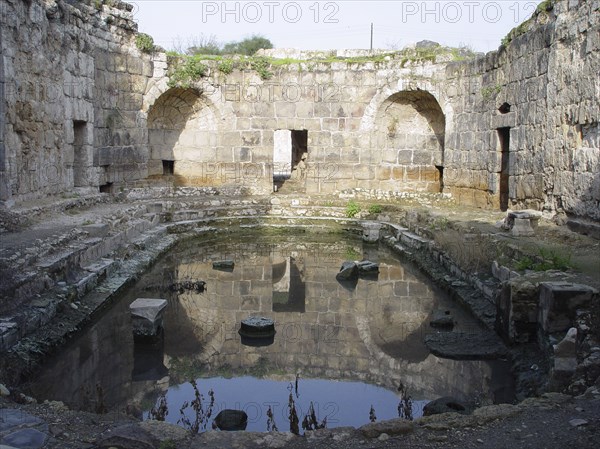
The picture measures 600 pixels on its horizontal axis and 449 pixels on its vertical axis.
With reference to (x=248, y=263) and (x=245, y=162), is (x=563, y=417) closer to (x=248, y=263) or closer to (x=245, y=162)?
(x=248, y=263)

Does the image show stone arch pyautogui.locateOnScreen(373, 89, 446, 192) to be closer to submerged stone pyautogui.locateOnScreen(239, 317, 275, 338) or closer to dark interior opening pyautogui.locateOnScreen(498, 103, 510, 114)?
dark interior opening pyautogui.locateOnScreen(498, 103, 510, 114)

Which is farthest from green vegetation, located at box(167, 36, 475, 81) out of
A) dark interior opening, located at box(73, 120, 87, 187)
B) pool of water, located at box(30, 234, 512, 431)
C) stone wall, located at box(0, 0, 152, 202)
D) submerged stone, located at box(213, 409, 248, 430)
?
submerged stone, located at box(213, 409, 248, 430)

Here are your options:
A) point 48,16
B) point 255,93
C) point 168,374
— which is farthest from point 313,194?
point 168,374

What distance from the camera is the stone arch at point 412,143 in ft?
56.8

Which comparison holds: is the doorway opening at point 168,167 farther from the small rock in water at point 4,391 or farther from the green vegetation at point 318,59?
the small rock in water at point 4,391

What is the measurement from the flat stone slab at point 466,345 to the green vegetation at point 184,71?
1104 cm

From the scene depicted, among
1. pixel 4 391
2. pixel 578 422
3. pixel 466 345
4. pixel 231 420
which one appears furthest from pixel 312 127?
pixel 578 422

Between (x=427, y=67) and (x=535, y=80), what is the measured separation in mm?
4506

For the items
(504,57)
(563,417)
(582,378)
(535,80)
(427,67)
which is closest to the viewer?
(563,417)

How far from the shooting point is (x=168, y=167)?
17.6m

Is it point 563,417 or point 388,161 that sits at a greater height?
point 388,161

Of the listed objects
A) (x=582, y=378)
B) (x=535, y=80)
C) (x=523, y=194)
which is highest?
(x=535, y=80)

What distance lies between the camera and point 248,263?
37.3ft

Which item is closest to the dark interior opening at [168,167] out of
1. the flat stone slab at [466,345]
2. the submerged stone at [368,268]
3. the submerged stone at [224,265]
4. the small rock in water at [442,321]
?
the submerged stone at [224,265]
